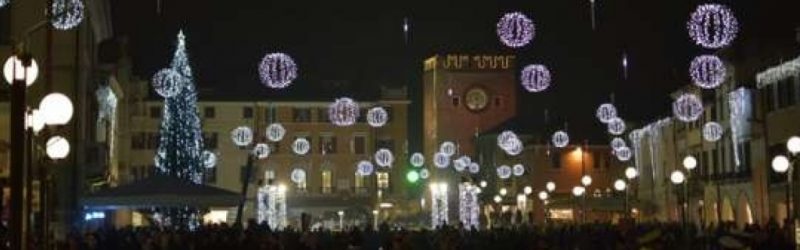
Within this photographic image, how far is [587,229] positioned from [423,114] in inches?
3091

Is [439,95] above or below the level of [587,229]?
above

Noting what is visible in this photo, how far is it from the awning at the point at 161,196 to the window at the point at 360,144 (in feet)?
230

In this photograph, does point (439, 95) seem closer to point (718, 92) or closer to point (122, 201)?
point (718, 92)

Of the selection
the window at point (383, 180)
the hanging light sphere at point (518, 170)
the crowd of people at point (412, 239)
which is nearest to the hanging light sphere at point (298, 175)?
the window at point (383, 180)

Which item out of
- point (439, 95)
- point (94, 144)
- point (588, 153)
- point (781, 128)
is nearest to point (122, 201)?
point (94, 144)

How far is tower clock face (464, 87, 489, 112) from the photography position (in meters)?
114

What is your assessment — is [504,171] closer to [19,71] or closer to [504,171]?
[504,171]

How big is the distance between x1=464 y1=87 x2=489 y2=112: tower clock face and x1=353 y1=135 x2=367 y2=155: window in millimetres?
16537

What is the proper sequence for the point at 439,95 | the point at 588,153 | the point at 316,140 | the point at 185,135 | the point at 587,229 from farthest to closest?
the point at 439,95 → the point at 316,140 → the point at 588,153 → the point at 185,135 → the point at 587,229

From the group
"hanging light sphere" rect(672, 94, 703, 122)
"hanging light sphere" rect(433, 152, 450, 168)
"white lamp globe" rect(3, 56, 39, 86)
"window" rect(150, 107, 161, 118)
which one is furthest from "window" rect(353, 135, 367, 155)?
"white lamp globe" rect(3, 56, 39, 86)

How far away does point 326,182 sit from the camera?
9950 cm

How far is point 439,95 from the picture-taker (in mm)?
112938

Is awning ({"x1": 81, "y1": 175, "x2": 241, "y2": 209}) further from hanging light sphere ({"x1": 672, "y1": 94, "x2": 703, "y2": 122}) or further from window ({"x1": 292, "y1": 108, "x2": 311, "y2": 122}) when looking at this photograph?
window ({"x1": 292, "y1": 108, "x2": 311, "y2": 122})

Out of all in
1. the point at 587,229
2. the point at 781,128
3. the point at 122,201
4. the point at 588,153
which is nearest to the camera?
the point at 122,201
